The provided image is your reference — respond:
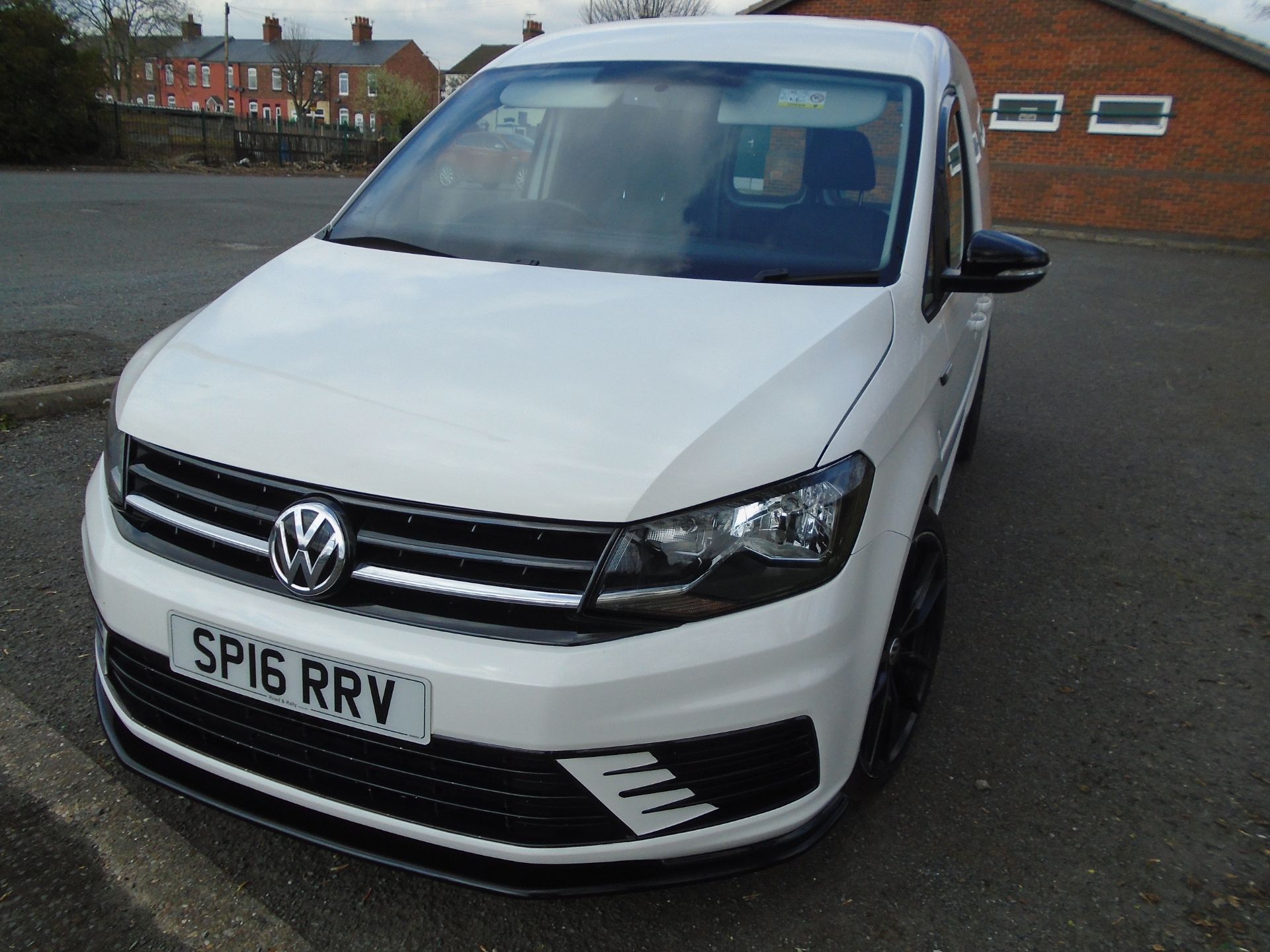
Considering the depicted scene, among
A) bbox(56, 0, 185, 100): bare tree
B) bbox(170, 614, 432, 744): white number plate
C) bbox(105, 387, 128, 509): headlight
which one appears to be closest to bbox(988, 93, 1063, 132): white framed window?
bbox(105, 387, 128, 509): headlight

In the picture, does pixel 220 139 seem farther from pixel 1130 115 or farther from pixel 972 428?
pixel 972 428

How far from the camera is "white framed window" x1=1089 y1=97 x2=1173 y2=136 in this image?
19812mm

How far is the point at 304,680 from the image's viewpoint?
169cm

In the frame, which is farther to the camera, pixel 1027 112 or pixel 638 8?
pixel 638 8

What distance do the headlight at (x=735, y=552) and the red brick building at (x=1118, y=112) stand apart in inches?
846

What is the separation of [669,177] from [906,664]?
1.48 metres

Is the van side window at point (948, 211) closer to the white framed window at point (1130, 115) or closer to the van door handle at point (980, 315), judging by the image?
the van door handle at point (980, 315)

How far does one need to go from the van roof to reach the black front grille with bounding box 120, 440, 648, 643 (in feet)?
6.58

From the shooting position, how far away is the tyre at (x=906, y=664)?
78.2 inches

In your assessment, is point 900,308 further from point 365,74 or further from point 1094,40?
point 365,74

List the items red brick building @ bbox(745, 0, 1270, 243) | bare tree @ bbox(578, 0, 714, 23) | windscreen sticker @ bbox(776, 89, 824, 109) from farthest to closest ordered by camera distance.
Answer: bare tree @ bbox(578, 0, 714, 23) < red brick building @ bbox(745, 0, 1270, 243) < windscreen sticker @ bbox(776, 89, 824, 109)

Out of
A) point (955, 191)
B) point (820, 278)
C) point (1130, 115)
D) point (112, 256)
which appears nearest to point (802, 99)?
point (955, 191)

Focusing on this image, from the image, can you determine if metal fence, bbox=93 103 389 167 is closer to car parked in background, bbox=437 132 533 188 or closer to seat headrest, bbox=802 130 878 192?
car parked in background, bbox=437 132 533 188

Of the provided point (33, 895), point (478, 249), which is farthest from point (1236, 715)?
point (33, 895)
